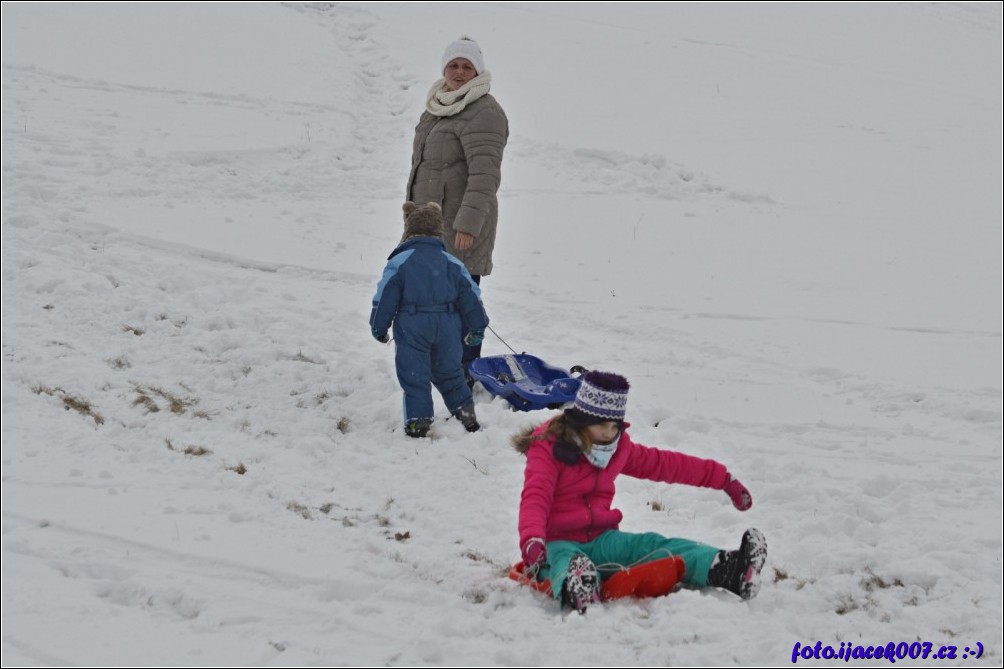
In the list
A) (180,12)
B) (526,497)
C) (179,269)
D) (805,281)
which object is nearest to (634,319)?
(805,281)

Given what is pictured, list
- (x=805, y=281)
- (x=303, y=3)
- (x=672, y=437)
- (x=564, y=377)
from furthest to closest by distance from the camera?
(x=303, y=3), (x=805, y=281), (x=564, y=377), (x=672, y=437)

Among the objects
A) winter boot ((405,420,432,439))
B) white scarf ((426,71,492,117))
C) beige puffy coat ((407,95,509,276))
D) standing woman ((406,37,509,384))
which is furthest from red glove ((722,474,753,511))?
white scarf ((426,71,492,117))

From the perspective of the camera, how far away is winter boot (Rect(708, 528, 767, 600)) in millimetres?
4453

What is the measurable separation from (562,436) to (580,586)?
756 millimetres

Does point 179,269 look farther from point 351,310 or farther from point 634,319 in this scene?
point 634,319

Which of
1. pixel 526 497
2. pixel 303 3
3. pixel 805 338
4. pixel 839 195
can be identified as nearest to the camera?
pixel 526 497

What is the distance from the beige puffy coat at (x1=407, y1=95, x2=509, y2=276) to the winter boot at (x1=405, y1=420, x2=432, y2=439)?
1.27m

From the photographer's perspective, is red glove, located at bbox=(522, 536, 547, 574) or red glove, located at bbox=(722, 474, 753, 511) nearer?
red glove, located at bbox=(522, 536, 547, 574)

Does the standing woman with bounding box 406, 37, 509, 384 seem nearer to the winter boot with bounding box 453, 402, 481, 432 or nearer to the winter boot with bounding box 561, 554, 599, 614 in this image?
the winter boot with bounding box 453, 402, 481, 432

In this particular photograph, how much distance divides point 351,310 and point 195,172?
395 cm

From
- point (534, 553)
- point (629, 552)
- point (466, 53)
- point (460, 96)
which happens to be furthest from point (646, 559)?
point (466, 53)

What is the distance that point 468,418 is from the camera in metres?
6.62

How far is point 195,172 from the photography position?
11586 millimetres

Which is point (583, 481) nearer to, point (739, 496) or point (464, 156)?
point (739, 496)
